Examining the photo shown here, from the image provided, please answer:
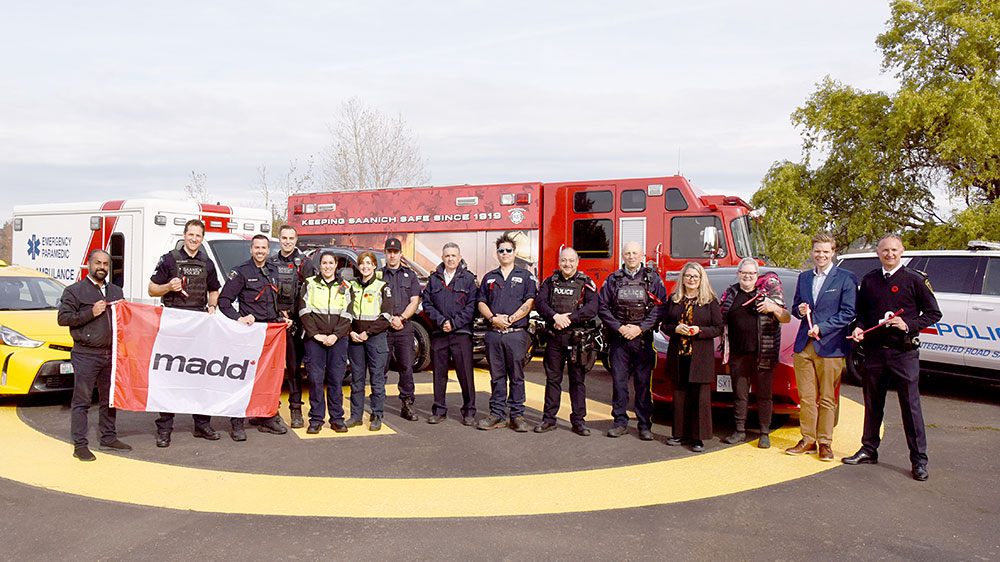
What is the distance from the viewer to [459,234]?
12883mm

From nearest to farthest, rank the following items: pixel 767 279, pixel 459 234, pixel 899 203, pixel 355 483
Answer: pixel 355 483 < pixel 767 279 < pixel 459 234 < pixel 899 203

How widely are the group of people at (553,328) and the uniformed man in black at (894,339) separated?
0.01m

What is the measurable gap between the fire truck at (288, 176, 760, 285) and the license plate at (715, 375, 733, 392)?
16.3 feet

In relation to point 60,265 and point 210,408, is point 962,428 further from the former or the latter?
point 60,265

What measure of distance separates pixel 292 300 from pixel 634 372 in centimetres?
338

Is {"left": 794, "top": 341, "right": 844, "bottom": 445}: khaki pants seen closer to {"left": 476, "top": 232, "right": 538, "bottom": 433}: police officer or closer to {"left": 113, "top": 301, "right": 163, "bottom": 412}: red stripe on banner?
{"left": 476, "top": 232, "right": 538, "bottom": 433}: police officer

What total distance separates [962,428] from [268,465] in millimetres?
6793

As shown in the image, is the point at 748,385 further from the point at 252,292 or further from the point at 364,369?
the point at 252,292

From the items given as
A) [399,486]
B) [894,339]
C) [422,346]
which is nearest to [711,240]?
[422,346]

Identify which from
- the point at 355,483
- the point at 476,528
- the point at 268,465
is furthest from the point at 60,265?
the point at 476,528

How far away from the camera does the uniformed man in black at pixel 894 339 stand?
18.3 ft

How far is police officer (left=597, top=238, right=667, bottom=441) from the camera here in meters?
6.54

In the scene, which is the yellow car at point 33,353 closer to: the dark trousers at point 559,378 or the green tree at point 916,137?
the dark trousers at point 559,378

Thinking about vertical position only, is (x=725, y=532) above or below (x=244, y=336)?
below
